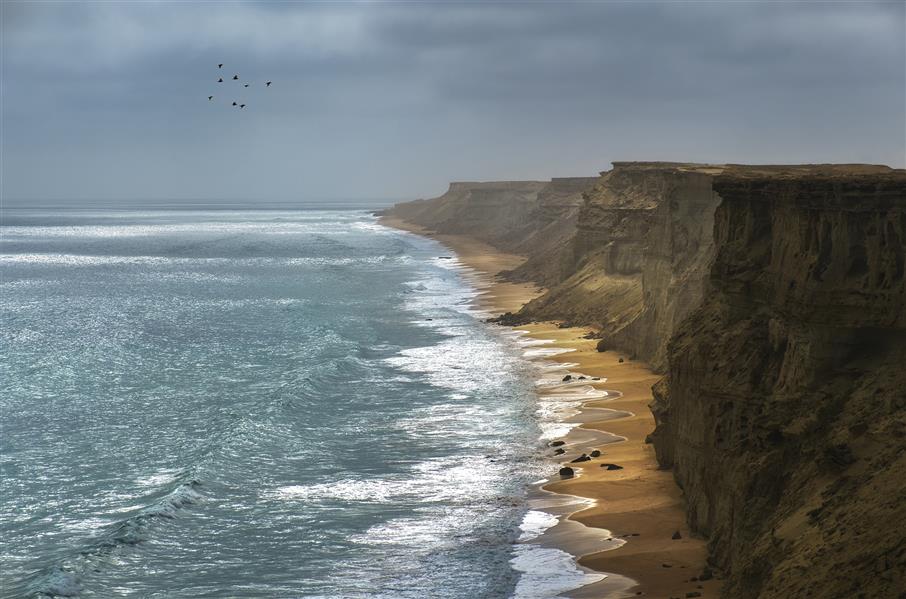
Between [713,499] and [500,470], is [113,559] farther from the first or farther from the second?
[713,499]

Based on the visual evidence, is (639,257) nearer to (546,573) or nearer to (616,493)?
(616,493)

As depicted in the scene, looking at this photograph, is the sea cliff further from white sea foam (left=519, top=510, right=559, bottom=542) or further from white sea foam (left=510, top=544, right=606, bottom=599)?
white sea foam (left=519, top=510, right=559, bottom=542)

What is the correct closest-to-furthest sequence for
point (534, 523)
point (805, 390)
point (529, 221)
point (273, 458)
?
point (805, 390) → point (534, 523) → point (273, 458) → point (529, 221)

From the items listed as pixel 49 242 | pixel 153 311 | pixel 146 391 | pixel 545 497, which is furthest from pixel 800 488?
pixel 49 242

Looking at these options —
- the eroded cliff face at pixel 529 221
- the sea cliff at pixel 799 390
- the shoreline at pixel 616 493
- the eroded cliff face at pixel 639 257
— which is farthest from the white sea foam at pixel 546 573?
the eroded cliff face at pixel 529 221

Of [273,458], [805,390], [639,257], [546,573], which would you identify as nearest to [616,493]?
[546,573]

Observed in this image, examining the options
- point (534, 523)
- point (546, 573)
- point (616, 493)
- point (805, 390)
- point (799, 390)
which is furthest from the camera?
point (616, 493)
